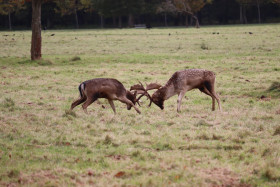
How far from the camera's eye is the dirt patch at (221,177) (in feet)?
22.1

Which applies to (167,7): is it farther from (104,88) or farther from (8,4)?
(104,88)

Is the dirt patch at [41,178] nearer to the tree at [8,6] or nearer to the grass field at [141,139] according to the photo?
the grass field at [141,139]

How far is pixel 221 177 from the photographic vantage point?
6.98 metres

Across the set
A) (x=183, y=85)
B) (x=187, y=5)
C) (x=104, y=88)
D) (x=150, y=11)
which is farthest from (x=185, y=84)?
(x=150, y=11)

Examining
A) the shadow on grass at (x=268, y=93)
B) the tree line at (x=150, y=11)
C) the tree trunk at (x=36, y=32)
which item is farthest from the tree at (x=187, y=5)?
the shadow on grass at (x=268, y=93)

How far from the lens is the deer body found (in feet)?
41.2

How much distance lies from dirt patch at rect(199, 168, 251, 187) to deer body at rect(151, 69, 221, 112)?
17.1 ft

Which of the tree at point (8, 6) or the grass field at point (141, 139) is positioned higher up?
the tree at point (8, 6)

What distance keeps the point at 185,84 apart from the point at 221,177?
584 cm

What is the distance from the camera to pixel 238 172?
7.20 m

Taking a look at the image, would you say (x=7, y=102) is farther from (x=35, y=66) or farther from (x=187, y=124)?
(x=35, y=66)

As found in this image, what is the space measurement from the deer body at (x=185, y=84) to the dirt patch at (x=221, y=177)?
17.1 ft

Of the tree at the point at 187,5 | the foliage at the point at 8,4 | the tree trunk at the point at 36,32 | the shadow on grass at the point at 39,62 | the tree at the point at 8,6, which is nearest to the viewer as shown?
the shadow on grass at the point at 39,62

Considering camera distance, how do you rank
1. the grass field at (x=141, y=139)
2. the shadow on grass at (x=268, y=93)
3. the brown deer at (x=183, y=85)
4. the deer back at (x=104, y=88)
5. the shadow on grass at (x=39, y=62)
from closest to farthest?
the grass field at (x=141, y=139) < the deer back at (x=104, y=88) < the brown deer at (x=183, y=85) < the shadow on grass at (x=268, y=93) < the shadow on grass at (x=39, y=62)
